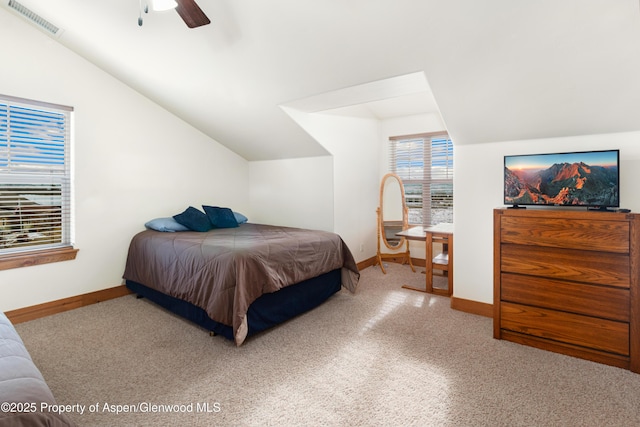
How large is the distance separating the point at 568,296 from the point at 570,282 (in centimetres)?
10

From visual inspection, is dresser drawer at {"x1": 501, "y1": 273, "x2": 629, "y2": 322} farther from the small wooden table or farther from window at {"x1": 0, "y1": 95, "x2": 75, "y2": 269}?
window at {"x1": 0, "y1": 95, "x2": 75, "y2": 269}

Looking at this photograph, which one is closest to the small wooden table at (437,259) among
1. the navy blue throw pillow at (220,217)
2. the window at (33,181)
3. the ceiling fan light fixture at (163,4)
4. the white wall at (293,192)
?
the white wall at (293,192)

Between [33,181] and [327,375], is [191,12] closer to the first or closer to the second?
[327,375]

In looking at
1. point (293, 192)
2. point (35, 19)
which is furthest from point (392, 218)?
point (35, 19)

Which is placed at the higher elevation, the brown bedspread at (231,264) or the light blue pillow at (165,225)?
the light blue pillow at (165,225)

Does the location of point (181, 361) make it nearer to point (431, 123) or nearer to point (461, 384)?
point (461, 384)

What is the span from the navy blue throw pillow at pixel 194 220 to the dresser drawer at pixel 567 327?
122 inches

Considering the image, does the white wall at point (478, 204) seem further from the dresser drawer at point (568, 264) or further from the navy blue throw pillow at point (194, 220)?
the navy blue throw pillow at point (194, 220)

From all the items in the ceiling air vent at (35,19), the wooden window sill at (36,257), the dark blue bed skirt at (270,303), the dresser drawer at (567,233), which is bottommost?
the dark blue bed skirt at (270,303)

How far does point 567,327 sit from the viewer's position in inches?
90.1

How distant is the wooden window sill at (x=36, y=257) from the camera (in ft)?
9.44

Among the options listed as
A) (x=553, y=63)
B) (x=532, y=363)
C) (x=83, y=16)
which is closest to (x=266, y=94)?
(x=83, y=16)

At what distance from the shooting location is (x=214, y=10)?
2.29m

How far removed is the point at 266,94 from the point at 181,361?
2479mm
